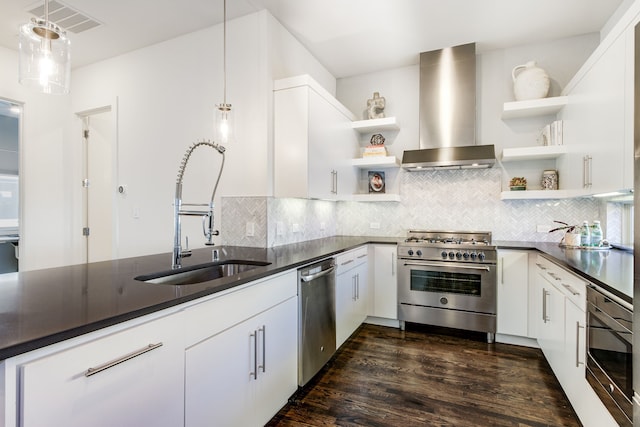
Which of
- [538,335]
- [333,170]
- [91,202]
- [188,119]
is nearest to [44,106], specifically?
[91,202]

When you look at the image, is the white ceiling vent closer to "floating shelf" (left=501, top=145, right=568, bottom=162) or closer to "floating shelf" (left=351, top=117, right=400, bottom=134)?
"floating shelf" (left=351, top=117, right=400, bottom=134)

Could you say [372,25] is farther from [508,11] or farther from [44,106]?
[44,106]

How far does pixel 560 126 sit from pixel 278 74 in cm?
261

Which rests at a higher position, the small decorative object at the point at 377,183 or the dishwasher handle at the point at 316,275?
the small decorative object at the point at 377,183

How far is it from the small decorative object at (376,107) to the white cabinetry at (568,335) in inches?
89.8

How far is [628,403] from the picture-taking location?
119 cm

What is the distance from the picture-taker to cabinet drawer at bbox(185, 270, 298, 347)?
1279mm

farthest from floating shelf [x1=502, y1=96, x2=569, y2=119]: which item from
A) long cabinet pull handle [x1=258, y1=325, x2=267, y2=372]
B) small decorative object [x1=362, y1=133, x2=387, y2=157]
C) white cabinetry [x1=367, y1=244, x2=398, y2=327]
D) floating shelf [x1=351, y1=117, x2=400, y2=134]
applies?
long cabinet pull handle [x1=258, y1=325, x2=267, y2=372]

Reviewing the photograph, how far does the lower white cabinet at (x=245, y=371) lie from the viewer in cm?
129

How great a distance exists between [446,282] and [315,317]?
154 cm

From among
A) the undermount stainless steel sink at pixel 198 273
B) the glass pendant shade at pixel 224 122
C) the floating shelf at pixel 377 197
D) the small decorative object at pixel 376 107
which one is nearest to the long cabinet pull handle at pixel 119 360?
the undermount stainless steel sink at pixel 198 273

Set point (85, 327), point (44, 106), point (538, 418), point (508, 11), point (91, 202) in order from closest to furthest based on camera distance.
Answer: point (85, 327) → point (538, 418) → point (508, 11) → point (44, 106) → point (91, 202)

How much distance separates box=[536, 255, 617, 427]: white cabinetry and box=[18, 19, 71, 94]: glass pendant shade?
284 centimetres

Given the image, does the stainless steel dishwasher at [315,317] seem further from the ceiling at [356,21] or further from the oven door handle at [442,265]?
the ceiling at [356,21]
